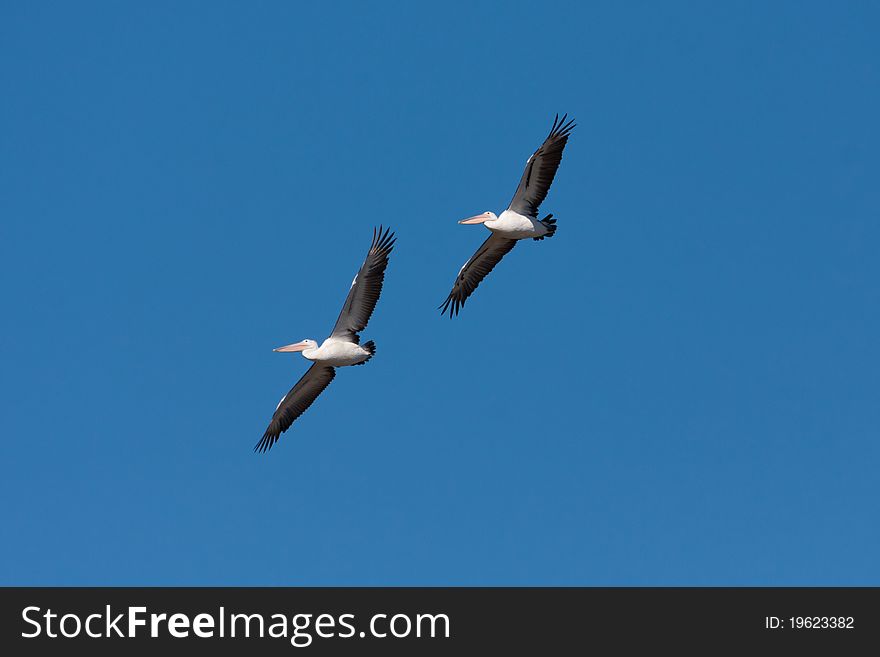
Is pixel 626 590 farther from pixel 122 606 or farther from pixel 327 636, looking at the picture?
pixel 122 606

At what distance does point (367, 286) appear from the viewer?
2133 cm

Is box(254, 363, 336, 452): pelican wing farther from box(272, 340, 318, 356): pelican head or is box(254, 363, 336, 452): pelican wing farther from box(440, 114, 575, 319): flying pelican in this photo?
box(440, 114, 575, 319): flying pelican

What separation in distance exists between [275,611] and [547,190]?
8.39 m

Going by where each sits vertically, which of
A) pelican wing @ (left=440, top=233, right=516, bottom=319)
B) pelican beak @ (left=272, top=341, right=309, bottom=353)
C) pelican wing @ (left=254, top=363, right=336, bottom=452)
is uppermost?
pelican wing @ (left=440, top=233, right=516, bottom=319)

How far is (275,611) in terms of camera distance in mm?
17672

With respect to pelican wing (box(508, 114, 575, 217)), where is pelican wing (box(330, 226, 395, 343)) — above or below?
below

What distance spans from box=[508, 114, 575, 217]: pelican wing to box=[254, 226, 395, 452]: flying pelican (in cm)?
232

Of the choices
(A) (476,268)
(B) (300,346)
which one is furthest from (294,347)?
(A) (476,268)

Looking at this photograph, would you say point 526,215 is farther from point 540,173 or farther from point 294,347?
point 294,347

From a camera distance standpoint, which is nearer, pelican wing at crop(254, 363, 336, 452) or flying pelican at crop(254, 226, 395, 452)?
flying pelican at crop(254, 226, 395, 452)

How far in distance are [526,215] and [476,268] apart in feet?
5.74

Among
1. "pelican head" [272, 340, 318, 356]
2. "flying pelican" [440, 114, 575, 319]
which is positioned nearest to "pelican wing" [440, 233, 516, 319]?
"flying pelican" [440, 114, 575, 319]

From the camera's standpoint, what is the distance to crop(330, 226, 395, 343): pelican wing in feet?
69.7

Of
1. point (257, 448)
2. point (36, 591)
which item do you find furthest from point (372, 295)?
point (36, 591)
